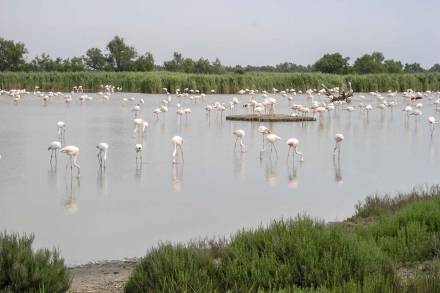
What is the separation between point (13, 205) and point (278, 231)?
6004 mm

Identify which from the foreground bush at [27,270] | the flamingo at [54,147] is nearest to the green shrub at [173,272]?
the foreground bush at [27,270]

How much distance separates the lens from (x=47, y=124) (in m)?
25.2

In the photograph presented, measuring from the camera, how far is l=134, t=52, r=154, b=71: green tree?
85938mm

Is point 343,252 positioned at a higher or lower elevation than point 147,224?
higher

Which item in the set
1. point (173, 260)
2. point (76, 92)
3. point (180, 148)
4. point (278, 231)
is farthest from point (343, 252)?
point (76, 92)

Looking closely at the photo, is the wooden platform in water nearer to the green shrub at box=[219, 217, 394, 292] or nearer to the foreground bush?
the green shrub at box=[219, 217, 394, 292]

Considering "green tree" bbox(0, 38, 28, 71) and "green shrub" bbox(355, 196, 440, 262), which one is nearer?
"green shrub" bbox(355, 196, 440, 262)

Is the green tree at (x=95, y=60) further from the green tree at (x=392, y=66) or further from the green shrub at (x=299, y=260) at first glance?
the green shrub at (x=299, y=260)

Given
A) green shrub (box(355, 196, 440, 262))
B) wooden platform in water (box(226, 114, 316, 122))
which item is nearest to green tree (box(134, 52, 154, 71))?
wooden platform in water (box(226, 114, 316, 122))

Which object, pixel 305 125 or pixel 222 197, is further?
pixel 305 125

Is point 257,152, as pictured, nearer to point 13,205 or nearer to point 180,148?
point 180,148

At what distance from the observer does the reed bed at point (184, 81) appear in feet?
181

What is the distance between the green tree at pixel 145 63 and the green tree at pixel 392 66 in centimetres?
3228

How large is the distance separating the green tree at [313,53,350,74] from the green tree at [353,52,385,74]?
2.02m
